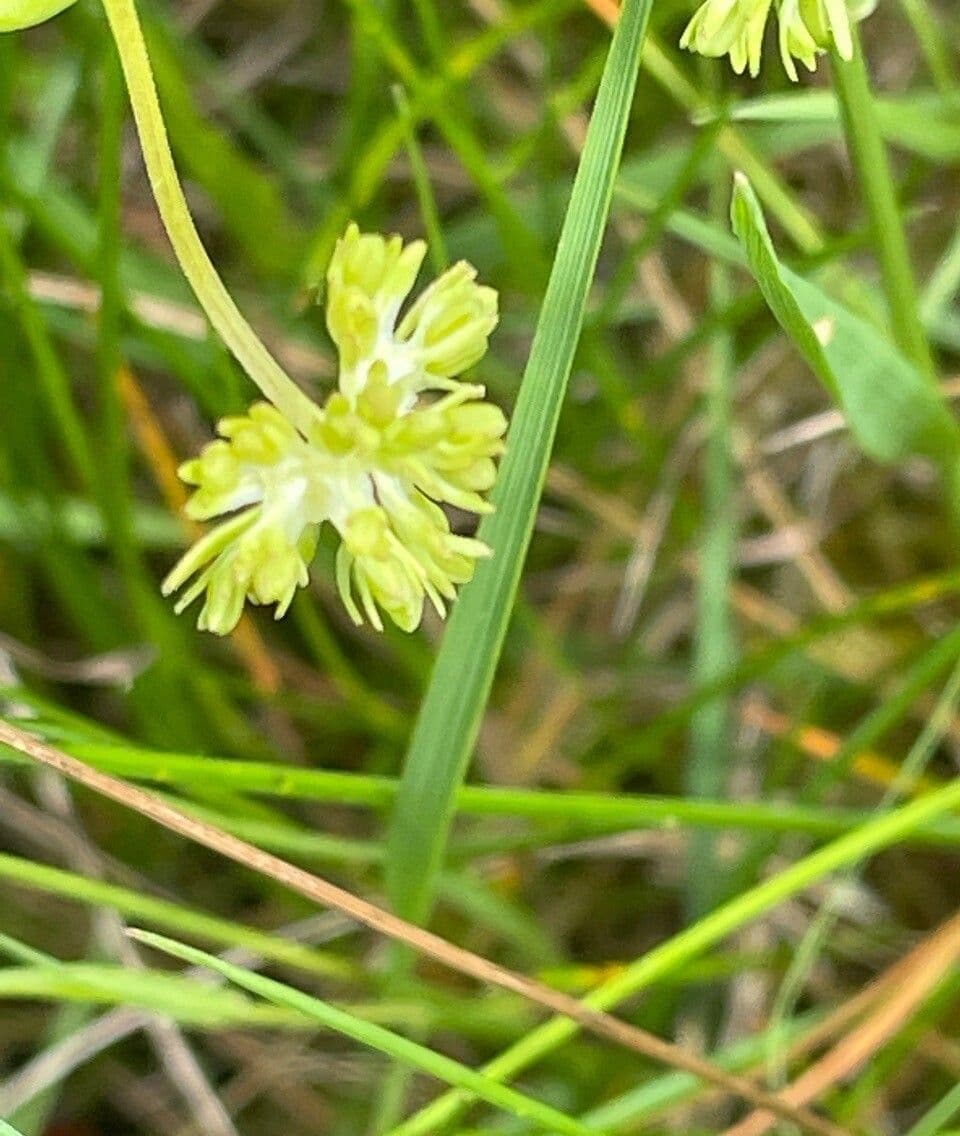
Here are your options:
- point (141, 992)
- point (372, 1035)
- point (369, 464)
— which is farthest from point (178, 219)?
point (141, 992)

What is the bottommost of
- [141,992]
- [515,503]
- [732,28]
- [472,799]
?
[141,992]

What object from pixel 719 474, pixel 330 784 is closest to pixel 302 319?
pixel 719 474

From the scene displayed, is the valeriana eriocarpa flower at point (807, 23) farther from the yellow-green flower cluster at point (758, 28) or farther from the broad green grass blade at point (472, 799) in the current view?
Answer: the broad green grass blade at point (472, 799)

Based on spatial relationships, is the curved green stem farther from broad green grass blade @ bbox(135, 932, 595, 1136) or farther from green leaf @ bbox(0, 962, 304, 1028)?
green leaf @ bbox(0, 962, 304, 1028)

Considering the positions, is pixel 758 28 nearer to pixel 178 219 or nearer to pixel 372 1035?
pixel 178 219

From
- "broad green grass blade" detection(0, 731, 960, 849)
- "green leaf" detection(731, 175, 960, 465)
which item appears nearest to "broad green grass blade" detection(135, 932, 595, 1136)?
"broad green grass blade" detection(0, 731, 960, 849)

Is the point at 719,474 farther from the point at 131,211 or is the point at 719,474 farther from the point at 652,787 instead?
the point at 131,211
